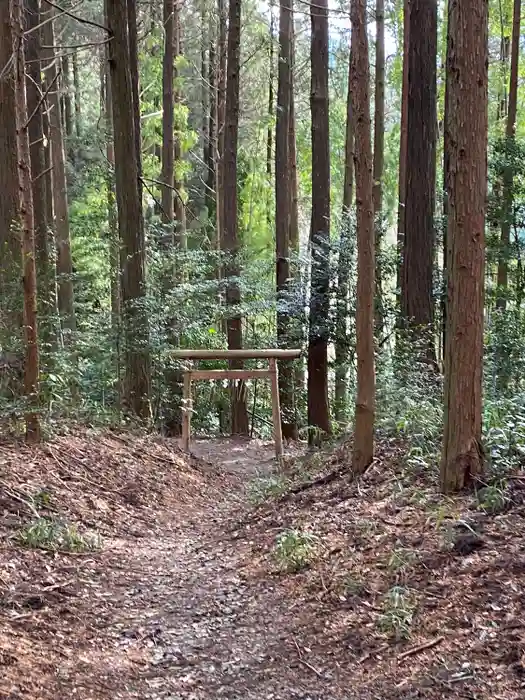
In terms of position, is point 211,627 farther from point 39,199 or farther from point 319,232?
point 319,232

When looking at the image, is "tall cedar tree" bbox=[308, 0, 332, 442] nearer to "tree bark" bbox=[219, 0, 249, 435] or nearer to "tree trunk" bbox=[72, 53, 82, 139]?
"tree bark" bbox=[219, 0, 249, 435]

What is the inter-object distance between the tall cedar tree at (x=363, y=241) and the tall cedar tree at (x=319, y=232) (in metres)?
5.73

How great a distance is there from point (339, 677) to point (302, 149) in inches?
947

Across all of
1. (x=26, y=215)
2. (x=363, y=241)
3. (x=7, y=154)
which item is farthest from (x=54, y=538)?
(x=7, y=154)

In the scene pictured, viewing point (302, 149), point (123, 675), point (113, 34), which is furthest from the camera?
point (302, 149)

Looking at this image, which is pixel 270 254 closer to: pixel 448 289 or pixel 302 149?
pixel 302 149

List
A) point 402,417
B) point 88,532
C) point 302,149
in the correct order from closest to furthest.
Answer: point 88,532
point 402,417
point 302,149

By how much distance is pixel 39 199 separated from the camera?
34.1 feet

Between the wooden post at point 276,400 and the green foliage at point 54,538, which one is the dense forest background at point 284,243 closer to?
the wooden post at point 276,400

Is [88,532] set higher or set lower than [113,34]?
lower

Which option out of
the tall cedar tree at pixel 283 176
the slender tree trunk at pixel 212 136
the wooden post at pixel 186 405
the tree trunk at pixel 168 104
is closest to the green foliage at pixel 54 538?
the wooden post at pixel 186 405

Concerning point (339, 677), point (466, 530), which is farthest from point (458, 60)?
point (339, 677)

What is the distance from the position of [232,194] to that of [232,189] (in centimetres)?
11

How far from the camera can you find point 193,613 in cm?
416
